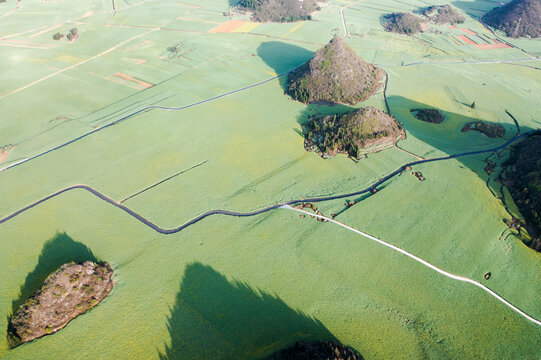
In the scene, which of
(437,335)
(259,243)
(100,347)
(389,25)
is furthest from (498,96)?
(100,347)

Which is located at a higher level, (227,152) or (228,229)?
(227,152)

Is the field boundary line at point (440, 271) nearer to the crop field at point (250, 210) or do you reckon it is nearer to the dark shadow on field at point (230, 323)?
the crop field at point (250, 210)

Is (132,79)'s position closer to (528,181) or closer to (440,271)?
(440,271)

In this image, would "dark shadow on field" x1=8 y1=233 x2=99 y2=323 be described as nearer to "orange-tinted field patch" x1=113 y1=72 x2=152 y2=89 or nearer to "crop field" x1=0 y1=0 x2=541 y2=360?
"crop field" x1=0 y1=0 x2=541 y2=360

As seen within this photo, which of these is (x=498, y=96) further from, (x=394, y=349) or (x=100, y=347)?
(x=100, y=347)

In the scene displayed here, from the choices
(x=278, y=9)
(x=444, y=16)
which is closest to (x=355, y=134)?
(x=278, y=9)

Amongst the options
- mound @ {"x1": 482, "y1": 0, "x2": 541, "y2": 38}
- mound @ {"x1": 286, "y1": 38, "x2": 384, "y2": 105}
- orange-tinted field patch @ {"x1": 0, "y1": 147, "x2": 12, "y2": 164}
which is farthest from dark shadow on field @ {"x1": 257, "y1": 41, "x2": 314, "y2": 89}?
mound @ {"x1": 482, "y1": 0, "x2": 541, "y2": 38}
